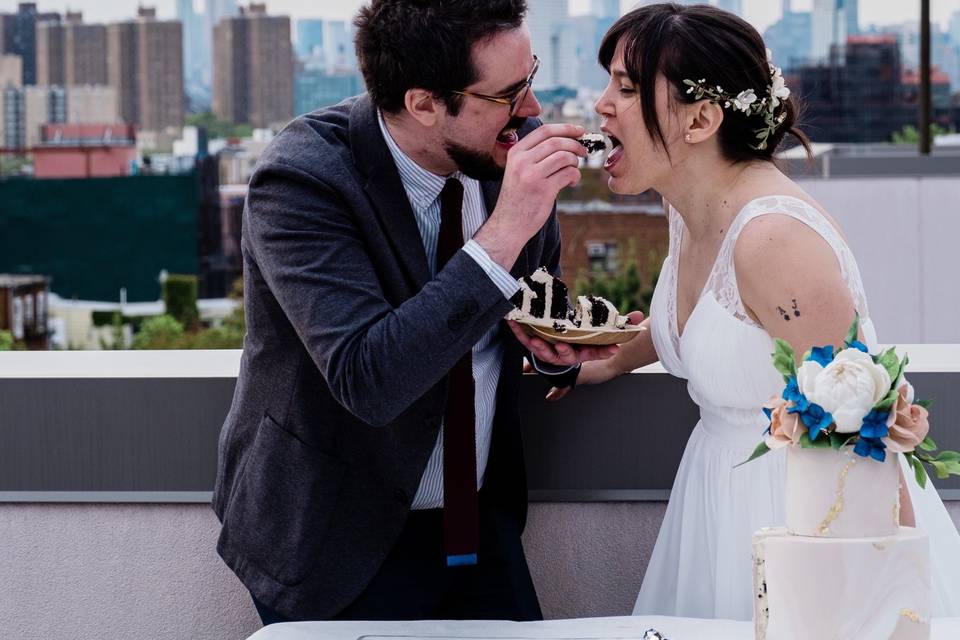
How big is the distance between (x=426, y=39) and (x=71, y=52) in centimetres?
5690

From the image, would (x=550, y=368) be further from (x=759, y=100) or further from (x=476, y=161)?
(x=759, y=100)

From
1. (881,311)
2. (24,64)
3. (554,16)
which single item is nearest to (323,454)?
(881,311)

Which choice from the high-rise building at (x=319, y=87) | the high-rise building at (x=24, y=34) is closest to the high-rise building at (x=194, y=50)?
the high-rise building at (x=319, y=87)

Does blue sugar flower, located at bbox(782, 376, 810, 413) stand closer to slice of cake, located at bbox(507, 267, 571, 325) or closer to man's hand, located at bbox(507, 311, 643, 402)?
slice of cake, located at bbox(507, 267, 571, 325)

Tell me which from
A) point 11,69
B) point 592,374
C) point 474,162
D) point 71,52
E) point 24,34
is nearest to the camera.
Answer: point 474,162

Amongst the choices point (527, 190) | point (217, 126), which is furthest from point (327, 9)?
point (527, 190)

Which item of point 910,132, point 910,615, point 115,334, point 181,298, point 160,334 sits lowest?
point 115,334

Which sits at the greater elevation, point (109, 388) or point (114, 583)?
point (109, 388)

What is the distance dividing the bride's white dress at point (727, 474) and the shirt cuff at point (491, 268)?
1.50ft

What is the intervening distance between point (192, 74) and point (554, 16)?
17271 mm

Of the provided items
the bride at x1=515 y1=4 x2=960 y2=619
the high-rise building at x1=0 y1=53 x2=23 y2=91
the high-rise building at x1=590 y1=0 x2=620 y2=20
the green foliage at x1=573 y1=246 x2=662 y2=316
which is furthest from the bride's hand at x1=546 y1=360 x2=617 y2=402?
the high-rise building at x1=0 y1=53 x2=23 y2=91

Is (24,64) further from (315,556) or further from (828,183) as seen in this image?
(315,556)

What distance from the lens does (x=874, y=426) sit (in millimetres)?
1404

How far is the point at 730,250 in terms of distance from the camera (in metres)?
2.11
